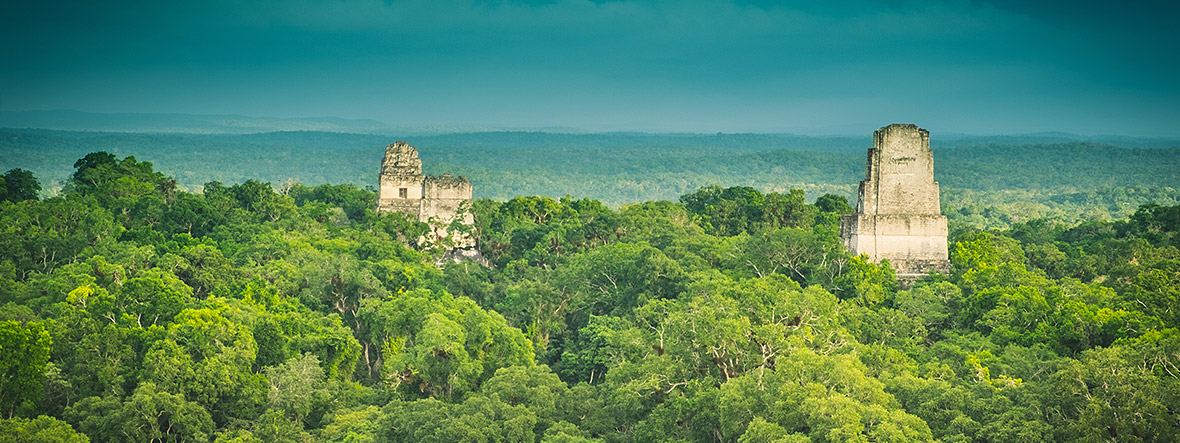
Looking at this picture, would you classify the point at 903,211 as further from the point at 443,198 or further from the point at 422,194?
the point at 422,194

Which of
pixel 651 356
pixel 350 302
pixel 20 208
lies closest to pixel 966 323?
pixel 651 356

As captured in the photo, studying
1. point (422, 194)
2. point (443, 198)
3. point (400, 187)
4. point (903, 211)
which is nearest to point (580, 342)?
point (903, 211)

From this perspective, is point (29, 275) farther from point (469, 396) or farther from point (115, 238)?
point (469, 396)

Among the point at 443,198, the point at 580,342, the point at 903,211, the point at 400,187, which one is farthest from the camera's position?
the point at 400,187

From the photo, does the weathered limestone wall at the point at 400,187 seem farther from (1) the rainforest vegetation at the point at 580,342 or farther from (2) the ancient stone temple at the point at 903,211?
(2) the ancient stone temple at the point at 903,211

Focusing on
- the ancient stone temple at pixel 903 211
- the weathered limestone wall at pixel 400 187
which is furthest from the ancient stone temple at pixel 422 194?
the ancient stone temple at pixel 903 211

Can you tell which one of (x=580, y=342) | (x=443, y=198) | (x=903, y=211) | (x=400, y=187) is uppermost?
(x=903, y=211)
